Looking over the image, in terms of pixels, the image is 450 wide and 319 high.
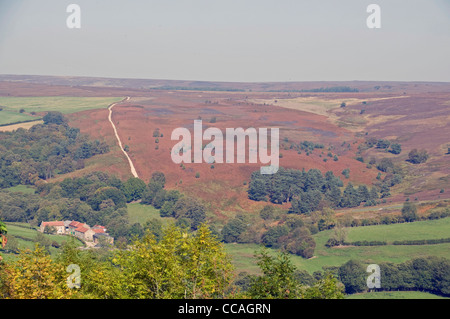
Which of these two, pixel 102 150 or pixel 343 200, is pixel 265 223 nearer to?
pixel 343 200

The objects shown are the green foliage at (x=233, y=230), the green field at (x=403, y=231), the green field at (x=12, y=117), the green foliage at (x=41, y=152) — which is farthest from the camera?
the green field at (x=12, y=117)

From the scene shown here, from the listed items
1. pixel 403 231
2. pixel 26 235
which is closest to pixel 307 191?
pixel 403 231

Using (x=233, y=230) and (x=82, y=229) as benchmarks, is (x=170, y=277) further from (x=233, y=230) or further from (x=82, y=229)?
(x=82, y=229)

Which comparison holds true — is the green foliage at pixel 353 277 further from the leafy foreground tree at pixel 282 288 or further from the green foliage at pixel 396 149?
the green foliage at pixel 396 149

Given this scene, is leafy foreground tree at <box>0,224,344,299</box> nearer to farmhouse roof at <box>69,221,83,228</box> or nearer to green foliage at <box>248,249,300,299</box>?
green foliage at <box>248,249,300,299</box>

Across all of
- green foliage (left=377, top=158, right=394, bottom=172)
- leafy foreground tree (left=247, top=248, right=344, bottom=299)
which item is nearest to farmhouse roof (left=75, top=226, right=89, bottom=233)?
leafy foreground tree (left=247, top=248, right=344, bottom=299)

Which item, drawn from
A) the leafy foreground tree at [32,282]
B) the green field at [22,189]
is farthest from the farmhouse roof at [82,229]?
the leafy foreground tree at [32,282]

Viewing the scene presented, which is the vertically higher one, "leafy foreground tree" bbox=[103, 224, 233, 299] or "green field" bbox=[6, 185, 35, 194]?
"leafy foreground tree" bbox=[103, 224, 233, 299]
